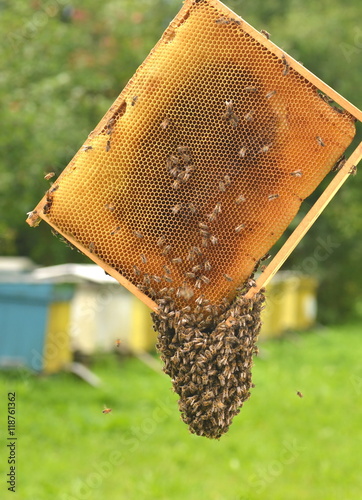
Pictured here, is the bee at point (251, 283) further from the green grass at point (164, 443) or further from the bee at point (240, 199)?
the green grass at point (164, 443)

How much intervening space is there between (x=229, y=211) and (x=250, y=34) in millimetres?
745

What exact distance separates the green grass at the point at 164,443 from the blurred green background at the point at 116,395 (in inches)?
0.9

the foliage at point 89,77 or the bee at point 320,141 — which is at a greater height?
the bee at point 320,141

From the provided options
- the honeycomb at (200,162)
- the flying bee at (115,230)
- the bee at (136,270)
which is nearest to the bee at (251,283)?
the honeycomb at (200,162)

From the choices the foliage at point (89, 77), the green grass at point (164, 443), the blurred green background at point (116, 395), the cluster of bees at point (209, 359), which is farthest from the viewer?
the foliage at point (89, 77)

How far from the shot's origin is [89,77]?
16453 mm

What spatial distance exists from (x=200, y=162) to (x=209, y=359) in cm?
84

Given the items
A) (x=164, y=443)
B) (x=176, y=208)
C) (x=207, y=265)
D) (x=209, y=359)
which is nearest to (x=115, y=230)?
(x=176, y=208)

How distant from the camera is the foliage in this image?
36.2 feet

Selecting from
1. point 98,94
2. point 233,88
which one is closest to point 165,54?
point 233,88

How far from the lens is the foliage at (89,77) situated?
1104 centimetres

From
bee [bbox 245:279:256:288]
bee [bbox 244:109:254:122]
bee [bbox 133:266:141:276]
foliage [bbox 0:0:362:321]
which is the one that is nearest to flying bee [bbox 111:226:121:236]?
bee [bbox 133:266:141:276]

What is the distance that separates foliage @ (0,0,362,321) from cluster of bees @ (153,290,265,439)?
23.1ft

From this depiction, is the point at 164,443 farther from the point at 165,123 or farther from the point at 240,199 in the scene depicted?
the point at 165,123
